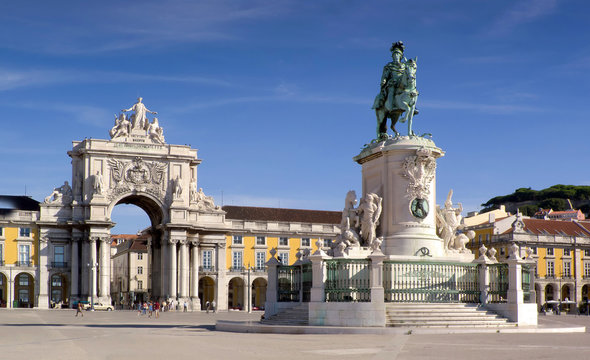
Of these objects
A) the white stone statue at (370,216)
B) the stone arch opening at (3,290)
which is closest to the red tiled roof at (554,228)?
the stone arch opening at (3,290)

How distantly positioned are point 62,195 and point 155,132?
36.5 ft

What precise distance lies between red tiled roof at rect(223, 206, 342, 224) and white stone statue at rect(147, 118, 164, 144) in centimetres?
1403

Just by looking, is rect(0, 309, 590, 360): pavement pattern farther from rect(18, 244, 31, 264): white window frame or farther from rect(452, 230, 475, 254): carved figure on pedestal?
rect(18, 244, 31, 264): white window frame

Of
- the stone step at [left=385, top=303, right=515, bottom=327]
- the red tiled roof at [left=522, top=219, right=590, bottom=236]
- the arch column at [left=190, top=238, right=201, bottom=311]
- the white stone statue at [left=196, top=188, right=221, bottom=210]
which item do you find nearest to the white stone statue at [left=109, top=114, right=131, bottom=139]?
the white stone statue at [left=196, top=188, right=221, bottom=210]

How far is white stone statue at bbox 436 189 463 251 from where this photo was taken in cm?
2733

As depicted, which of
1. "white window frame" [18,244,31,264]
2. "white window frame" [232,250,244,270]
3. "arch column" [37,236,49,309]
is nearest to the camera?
"arch column" [37,236,49,309]

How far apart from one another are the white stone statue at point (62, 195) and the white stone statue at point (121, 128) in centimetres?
679

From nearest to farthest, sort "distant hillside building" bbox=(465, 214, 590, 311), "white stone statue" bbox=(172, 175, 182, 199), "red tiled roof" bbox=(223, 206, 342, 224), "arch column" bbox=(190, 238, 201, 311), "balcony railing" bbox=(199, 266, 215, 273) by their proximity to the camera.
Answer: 1. "white stone statue" bbox=(172, 175, 182, 199)
2. "arch column" bbox=(190, 238, 201, 311)
3. "balcony railing" bbox=(199, 266, 215, 273)
4. "distant hillside building" bbox=(465, 214, 590, 311)
5. "red tiled roof" bbox=(223, 206, 342, 224)

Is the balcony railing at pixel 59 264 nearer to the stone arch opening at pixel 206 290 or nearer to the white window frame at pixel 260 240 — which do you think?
the stone arch opening at pixel 206 290

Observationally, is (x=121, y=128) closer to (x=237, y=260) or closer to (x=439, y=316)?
(x=237, y=260)

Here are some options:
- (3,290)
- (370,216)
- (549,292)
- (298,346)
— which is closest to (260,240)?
(3,290)

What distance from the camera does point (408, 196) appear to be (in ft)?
86.9

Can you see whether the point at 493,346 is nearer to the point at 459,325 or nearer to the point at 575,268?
the point at 459,325

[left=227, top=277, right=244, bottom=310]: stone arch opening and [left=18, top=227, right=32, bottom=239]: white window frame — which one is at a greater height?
[left=18, top=227, right=32, bottom=239]: white window frame
